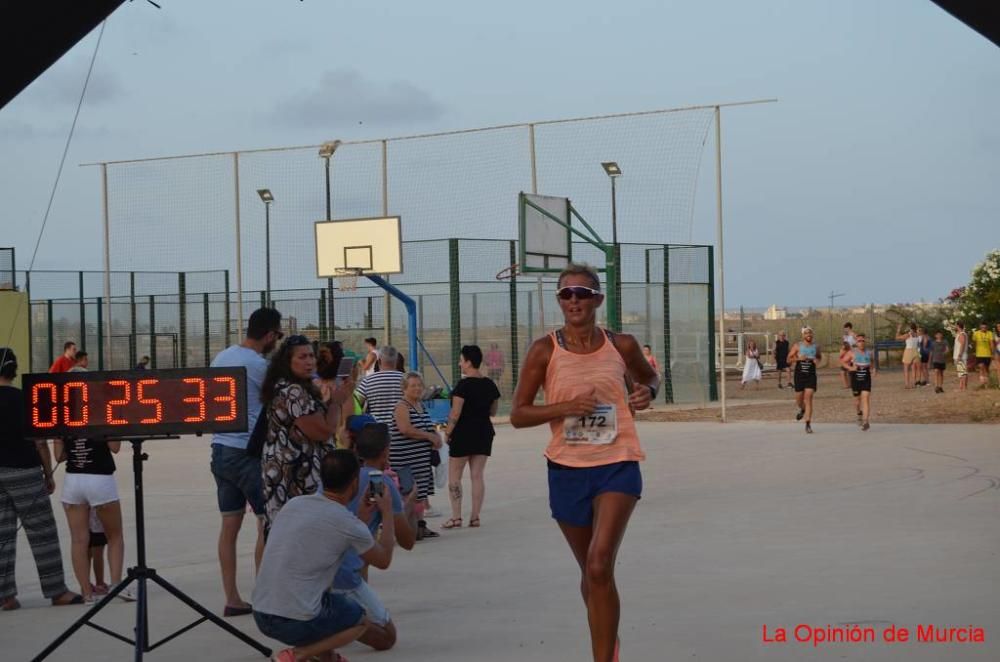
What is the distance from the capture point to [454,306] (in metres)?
28.8

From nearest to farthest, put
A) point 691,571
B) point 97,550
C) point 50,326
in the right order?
point 97,550
point 691,571
point 50,326

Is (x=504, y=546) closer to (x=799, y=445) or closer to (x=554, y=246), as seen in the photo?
(x=799, y=445)

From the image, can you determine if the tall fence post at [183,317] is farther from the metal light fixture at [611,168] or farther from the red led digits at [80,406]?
the red led digits at [80,406]

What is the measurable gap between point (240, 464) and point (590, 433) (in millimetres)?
3044

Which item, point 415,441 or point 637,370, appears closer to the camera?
point 637,370

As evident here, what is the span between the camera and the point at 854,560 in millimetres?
9531

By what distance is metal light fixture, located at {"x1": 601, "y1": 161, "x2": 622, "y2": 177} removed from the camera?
2694cm

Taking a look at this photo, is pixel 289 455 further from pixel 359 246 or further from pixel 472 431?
pixel 359 246

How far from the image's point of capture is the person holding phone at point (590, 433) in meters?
5.77

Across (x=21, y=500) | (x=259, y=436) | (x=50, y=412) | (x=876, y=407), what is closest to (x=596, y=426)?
(x=50, y=412)

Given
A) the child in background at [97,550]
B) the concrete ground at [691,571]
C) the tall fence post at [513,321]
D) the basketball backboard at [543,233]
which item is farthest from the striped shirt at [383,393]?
the tall fence post at [513,321]

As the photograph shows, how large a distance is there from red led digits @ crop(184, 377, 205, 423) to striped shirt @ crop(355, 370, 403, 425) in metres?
5.30

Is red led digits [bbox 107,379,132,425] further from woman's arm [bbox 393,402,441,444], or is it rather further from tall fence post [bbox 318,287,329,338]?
tall fence post [bbox 318,287,329,338]

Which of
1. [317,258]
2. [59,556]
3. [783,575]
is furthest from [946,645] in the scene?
[317,258]
